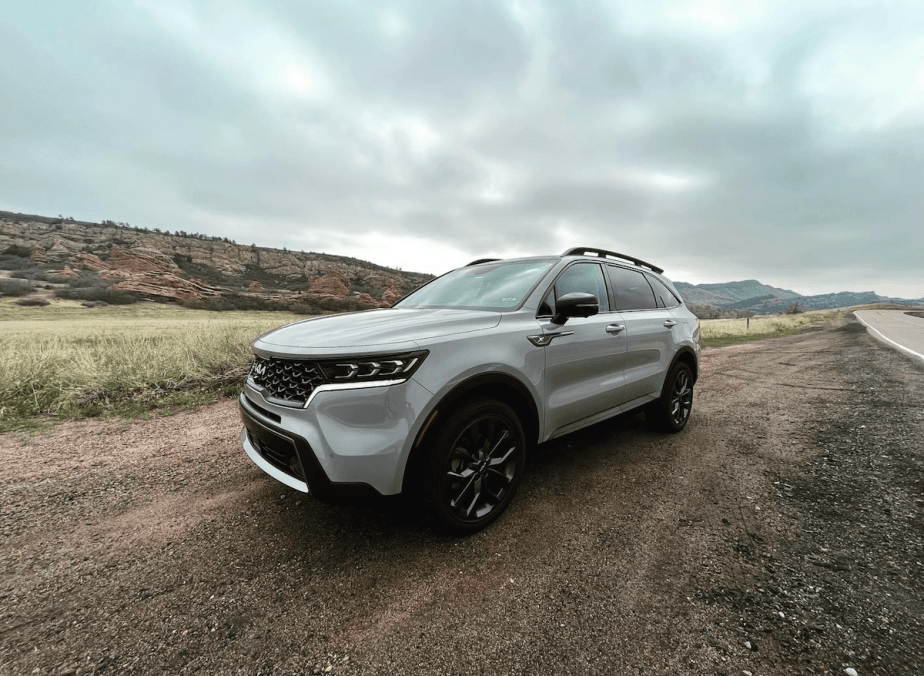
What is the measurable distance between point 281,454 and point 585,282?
2577mm

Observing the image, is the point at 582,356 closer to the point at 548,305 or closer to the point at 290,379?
the point at 548,305

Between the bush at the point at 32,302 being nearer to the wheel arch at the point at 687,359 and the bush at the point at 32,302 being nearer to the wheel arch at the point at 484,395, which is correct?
the wheel arch at the point at 484,395

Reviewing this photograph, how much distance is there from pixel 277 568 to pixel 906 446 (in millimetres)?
5287

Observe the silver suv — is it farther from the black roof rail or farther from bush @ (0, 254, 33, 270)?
bush @ (0, 254, 33, 270)

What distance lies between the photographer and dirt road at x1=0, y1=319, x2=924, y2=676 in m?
1.49

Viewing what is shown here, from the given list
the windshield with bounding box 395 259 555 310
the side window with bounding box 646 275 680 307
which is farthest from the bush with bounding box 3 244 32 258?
the side window with bounding box 646 275 680 307

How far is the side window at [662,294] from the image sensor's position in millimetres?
4086

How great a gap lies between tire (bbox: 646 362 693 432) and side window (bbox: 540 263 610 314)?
126 centimetres

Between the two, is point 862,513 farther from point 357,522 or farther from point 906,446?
point 357,522

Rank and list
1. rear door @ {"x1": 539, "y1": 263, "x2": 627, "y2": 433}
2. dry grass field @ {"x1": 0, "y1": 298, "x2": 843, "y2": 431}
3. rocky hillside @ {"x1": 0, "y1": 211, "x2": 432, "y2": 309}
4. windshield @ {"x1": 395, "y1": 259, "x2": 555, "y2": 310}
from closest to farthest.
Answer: rear door @ {"x1": 539, "y1": 263, "x2": 627, "y2": 433}
windshield @ {"x1": 395, "y1": 259, "x2": 555, "y2": 310}
dry grass field @ {"x1": 0, "y1": 298, "x2": 843, "y2": 431}
rocky hillside @ {"x1": 0, "y1": 211, "x2": 432, "y2": 309}

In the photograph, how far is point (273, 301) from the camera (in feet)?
92.3

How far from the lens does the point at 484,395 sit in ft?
7.25

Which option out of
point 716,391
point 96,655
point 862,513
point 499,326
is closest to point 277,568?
point 96,655

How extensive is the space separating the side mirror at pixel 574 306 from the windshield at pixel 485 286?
282 millimetres
